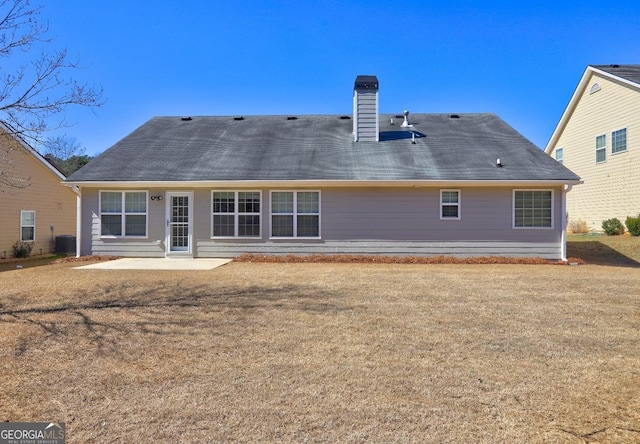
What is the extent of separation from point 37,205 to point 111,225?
23.7ft

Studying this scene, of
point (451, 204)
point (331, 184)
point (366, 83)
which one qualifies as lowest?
point (451, 204)

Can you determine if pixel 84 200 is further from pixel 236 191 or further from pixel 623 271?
pixel 623 271

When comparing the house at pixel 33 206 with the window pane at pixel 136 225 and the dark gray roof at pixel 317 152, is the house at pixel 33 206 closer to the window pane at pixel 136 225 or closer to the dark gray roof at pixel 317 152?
the dark gray roof at pixel 317 152

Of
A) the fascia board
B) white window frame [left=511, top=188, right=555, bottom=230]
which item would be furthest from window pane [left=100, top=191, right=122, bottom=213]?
white window frame [left=511, top=188, right=555, bottom=230]

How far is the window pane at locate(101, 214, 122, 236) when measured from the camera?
44.4ft

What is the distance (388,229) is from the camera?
43.3 ft

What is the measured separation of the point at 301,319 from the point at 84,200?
11.0 metres

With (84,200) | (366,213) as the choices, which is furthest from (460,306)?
(84,200)

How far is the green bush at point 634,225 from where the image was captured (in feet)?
51.6

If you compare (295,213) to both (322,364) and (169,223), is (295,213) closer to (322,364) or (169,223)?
(169,223)

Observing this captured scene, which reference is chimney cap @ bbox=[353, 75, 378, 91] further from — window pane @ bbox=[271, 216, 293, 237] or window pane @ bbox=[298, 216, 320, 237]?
window pane @ bbox=[271, 216, 293, 237]

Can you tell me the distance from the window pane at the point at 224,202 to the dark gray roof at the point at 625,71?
56.0ft

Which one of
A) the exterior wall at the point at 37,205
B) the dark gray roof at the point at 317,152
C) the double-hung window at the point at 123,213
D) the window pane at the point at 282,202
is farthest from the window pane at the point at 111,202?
the window pane at the point at 282,202

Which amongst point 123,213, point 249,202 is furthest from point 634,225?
point 123,213
